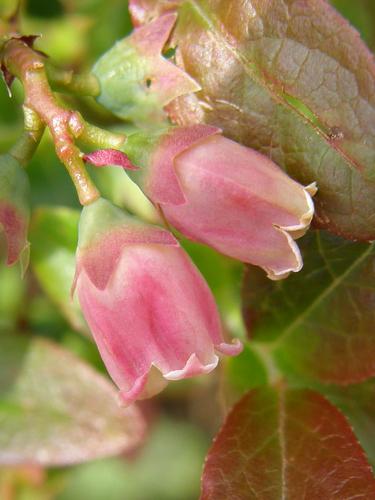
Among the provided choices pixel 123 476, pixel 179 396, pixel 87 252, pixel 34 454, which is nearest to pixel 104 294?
pixel 87 252

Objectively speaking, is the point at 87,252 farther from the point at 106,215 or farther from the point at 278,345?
the point at 278,345

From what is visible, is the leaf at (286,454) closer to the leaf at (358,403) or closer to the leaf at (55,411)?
the leaf at (358,403)

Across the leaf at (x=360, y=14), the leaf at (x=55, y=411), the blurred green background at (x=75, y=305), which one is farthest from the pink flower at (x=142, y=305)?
the leaf at (x=360, y=14)

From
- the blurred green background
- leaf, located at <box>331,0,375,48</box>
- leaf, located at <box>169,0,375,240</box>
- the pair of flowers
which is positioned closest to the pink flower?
the pair of flowers

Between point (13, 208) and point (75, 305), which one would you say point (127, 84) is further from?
point (75, 305)

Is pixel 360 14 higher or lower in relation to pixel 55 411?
higher

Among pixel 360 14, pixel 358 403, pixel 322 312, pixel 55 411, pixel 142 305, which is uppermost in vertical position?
pixel 360 14

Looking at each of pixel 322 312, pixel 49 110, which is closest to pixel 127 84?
pixel 49 110
